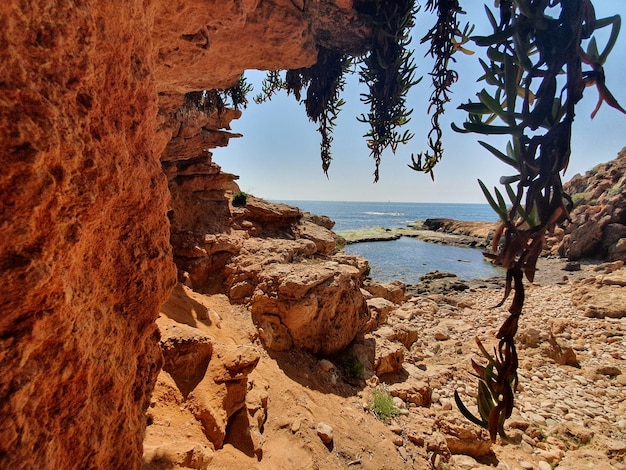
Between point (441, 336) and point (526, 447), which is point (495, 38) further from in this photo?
point (441, 336)

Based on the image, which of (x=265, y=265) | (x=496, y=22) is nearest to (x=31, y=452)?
(x=496, y=22)

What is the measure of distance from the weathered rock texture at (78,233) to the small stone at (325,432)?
8.11 feet

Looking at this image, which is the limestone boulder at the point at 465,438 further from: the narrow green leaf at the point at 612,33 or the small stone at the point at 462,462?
the narrow green leaf at the point at 612,33

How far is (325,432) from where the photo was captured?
3896 mm

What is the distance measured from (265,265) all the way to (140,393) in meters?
4.44

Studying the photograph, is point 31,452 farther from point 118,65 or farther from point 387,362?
point 387,362

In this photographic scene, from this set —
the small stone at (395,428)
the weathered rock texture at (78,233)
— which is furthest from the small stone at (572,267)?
the weathered rock texture at (78,233)

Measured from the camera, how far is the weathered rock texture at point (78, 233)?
1.16 meters

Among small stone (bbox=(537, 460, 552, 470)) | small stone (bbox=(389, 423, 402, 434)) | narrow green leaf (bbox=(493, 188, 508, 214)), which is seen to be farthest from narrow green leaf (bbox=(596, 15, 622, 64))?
small stone (bbox=(537, 460, 552, 470))

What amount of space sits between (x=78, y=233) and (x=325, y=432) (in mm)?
3637

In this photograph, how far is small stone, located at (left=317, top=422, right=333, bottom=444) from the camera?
385cm

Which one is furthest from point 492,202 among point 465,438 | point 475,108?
point 465,438

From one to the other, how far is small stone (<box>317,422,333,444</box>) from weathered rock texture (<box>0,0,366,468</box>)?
8.11ft

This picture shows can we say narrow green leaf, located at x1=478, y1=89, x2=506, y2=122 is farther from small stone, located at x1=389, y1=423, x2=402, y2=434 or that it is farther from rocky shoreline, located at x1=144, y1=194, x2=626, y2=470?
small stone, located at x1=389, y1=423, x2=402, y2=434
